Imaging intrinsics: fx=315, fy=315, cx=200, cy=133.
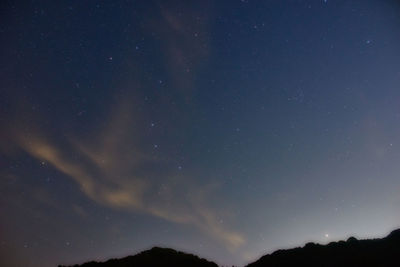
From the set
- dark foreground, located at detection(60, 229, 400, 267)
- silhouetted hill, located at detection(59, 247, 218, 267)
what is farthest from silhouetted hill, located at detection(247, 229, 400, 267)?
silhouetted hill, located at detection(59, 247, 218, 267)

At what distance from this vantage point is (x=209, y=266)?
28109mm

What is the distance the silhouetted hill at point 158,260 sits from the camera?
91.4 feet

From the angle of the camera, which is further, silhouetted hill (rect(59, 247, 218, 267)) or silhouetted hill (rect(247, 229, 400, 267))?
silhouetted hill (rect(59, 247, 218, 267))

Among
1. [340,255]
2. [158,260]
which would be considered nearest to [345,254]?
[340,255]

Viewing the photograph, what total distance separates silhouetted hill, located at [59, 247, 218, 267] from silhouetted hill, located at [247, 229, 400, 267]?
20.9ft

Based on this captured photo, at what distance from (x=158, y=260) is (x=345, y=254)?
1571 centimetres

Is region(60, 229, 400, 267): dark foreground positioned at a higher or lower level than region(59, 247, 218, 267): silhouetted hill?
lower

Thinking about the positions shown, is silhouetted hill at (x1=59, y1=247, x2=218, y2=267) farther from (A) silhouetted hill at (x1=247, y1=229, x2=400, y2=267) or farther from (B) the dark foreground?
(A) silhouetted hill at (x1=247, y1=229, x2=400, y2=267)

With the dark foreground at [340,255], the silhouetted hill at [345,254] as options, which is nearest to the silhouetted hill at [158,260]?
the dark foreground at [340,255]

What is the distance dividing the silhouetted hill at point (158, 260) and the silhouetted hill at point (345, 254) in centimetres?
637

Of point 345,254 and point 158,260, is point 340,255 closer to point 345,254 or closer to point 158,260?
point 345,254

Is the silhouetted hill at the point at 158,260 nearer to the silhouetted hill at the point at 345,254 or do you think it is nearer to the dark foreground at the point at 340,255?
the dark foreground at the point at 340,255

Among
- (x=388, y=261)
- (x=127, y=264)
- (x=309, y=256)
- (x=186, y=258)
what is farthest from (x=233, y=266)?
(x=388, y=261)

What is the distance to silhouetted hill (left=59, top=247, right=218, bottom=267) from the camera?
27.9 metres
